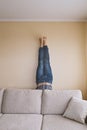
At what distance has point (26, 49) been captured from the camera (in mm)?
3760

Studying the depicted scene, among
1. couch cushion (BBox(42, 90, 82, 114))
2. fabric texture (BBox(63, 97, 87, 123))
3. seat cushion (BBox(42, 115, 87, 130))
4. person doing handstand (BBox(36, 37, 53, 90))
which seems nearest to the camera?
seat cushion (BBox(42, 115, 87, 130))

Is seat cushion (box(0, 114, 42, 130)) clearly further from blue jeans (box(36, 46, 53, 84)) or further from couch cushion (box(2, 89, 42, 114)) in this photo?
blue jeans (box(36, 46, 53, 84))

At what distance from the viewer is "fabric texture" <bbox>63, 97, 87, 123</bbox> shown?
262 cm

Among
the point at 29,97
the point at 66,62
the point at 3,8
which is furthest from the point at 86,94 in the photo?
the point at 3,8

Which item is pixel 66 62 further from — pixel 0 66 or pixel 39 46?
pixel 0 66

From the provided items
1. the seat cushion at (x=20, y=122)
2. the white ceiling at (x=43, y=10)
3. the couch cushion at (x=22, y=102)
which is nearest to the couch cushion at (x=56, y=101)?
the couch cushion at (x=22, y=102)

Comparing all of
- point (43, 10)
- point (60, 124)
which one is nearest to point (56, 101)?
point (60, 124)

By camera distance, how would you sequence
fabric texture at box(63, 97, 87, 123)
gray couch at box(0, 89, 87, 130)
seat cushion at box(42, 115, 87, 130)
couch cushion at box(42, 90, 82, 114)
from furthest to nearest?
couch cushion at box(42, 90, 82, 114) → gray couch at box(0, 89, 87, 130) → fabric texture at box(63, 97, 87, 123) → seat cushion at box(42, 115, 87, 130)

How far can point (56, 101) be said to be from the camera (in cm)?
312

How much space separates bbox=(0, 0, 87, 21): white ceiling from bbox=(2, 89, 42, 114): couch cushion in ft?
5.09

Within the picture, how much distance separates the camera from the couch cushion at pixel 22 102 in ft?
10.2

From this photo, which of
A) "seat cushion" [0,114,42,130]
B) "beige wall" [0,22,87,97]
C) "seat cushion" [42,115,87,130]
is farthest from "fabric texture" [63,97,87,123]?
"beige wall" [0,22,87,97]

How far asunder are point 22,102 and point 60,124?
0.91 metres

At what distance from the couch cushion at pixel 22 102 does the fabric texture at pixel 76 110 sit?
58 centimetres
